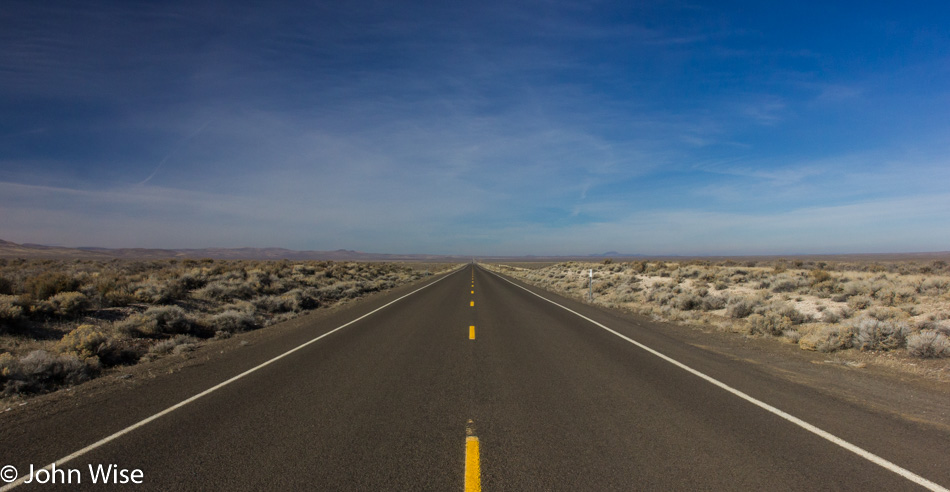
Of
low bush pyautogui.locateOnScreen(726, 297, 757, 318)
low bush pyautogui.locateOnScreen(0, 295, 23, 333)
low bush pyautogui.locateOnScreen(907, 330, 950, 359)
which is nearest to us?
low bush pyautogui.locateOnScreen(907, 330, 950, 359)

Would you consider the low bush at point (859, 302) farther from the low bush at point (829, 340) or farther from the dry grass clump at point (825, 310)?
the low bush at point (829, 340)

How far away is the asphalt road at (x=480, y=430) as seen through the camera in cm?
363

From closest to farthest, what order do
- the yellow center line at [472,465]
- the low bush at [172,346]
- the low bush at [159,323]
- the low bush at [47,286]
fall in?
the yellow center line at [472,465] < the low bush at [172,346] < the low bush at [159,323] < the low bush at [47,286]

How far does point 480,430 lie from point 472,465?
2.71 feet

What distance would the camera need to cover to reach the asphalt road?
3633 millimetres

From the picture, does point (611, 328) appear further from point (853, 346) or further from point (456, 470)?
point (456, 470)

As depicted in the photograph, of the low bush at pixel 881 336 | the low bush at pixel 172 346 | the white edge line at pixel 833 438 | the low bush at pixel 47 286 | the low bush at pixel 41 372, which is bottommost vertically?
the low bush at pixel 172 346

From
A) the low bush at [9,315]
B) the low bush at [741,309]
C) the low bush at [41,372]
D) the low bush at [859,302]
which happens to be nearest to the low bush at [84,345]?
the low bush at [41,372]

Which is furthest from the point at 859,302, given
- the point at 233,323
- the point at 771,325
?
the point at 233,323

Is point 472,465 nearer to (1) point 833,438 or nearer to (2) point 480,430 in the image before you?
(2) point 480,430

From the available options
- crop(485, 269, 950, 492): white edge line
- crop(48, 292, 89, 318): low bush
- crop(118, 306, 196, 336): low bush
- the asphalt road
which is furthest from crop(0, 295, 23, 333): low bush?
crop(485, 269, 950, 492): white edge line

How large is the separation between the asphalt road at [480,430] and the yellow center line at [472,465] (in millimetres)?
51

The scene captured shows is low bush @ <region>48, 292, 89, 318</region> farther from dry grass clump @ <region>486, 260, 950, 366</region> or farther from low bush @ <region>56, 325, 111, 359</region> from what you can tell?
dry grass clump @ <region>486, 260, 950, 366</region>

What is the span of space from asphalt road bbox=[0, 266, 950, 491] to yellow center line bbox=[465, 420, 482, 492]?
0.17 feet
